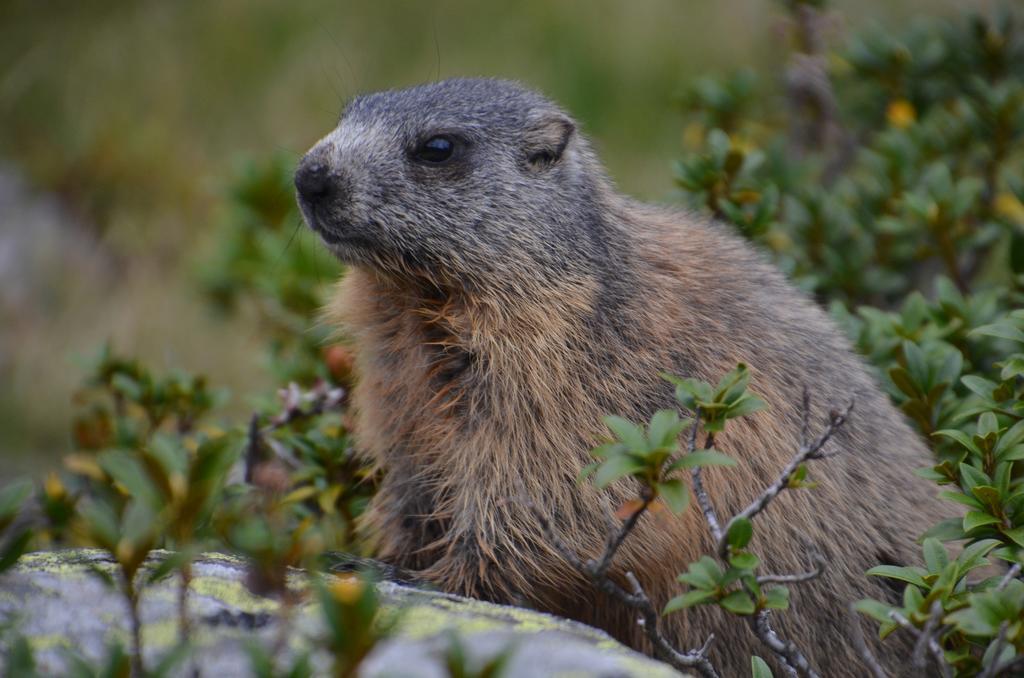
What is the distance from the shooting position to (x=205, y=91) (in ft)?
29.1

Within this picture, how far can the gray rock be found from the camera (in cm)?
220

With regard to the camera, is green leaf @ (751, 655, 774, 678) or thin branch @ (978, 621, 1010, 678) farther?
green leaf @ (751, 655, 774, 678)

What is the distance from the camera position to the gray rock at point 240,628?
220 cm

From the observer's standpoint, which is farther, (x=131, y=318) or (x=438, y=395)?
(x=131, y=318)

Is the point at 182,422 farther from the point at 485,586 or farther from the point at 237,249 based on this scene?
the point at 485,586

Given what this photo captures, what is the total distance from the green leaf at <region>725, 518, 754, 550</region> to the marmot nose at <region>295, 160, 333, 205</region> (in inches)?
74.0

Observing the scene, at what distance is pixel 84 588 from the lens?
8.30ft

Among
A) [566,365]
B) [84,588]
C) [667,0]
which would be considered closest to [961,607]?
[566,365]

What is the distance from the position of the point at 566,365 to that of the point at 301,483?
127 centimetres

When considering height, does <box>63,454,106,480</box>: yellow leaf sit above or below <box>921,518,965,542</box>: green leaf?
below

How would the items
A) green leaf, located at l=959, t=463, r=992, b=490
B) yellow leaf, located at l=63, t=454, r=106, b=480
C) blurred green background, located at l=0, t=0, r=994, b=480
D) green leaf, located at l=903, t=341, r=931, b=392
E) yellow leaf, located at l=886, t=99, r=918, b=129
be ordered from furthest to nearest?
blurred green background, located at l=0, t=0, r=994, b=480
yellow leaf, located at l=886, t=99, r=918, b=129
yellow leaf, located at l=63, t=454, r=106, b=480
green leaf, located at l=903, t=341, r=931, b=392
green leaf, located at l=959, t=463, r=992, b=490

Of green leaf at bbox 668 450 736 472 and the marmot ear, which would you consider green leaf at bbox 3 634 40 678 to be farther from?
the marmot ear

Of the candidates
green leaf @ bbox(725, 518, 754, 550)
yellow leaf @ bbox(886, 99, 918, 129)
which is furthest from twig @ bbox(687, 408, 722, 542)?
yellow leaf @ bbox(886, 99, 918, 129)

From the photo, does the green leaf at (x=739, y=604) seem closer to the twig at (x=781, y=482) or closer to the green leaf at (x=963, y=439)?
the twig at (x=781, y=482)
